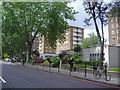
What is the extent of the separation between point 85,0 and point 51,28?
546 inches

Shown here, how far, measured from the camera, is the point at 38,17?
30.1 meters

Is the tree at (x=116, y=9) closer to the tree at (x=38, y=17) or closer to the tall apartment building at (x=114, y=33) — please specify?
the tree at (x=38, y=17)

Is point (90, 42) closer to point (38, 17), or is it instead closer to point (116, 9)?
point (38, 17)

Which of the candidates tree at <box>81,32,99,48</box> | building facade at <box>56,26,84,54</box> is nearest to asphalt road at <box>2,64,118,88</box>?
tree at <box>81,32,99,48</box>

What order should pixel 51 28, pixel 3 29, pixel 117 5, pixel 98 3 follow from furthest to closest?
pixel 3 29, pixel 51 28, pixel 98 3, pixel 117 5

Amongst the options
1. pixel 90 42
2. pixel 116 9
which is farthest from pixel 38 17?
pixel 90 42

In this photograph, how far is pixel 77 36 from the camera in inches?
3770

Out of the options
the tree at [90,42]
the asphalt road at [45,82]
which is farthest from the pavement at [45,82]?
the tree at [90,42]

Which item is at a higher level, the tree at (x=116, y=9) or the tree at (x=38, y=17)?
the tree at (x=38, y=17)

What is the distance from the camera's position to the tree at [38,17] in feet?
99.3

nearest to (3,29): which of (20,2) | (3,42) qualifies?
(20,2)

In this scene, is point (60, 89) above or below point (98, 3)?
below

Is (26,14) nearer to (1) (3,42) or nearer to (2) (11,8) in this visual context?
(2) (11,8)

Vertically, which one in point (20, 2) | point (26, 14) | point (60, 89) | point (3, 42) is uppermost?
point (20, 2)
